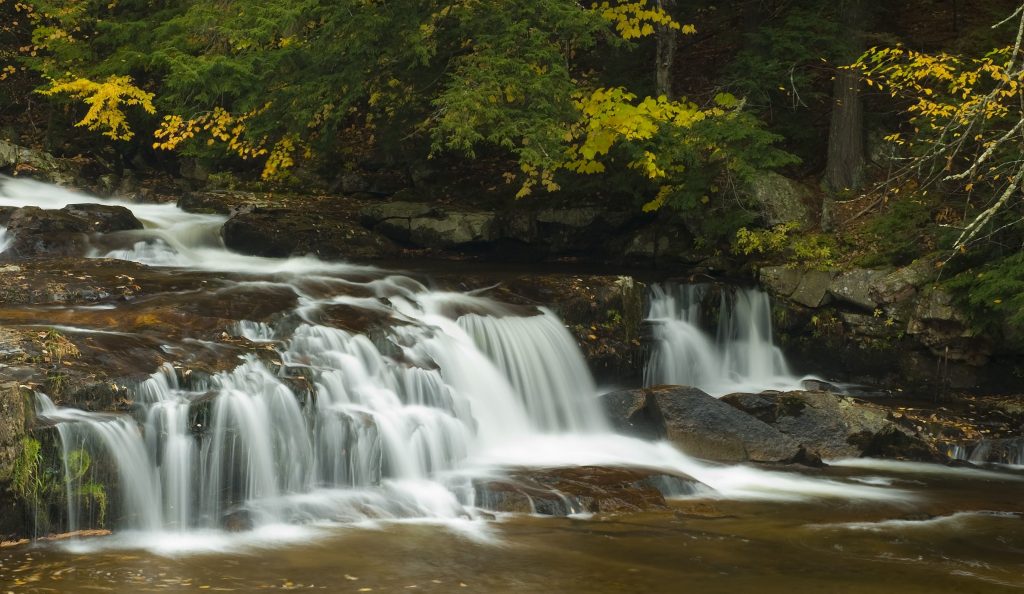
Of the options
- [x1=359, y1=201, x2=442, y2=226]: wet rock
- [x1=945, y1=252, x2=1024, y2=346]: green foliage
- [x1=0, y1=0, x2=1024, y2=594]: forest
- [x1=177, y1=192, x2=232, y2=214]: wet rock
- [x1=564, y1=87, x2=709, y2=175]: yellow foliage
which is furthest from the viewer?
[x1=177, y1=192, x2=232, y2=214]: wet rock

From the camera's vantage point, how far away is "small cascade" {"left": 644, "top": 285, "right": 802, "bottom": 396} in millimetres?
12609

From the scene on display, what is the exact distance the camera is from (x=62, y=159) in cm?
1811

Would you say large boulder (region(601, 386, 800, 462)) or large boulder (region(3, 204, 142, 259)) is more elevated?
large boulder (region(3, 204, 142, 259))

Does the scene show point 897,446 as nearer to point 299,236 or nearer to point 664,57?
point 664,57

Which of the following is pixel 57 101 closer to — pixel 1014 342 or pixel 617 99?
pixel 617 99

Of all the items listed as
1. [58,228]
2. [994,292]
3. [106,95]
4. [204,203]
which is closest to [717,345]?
[994,292]

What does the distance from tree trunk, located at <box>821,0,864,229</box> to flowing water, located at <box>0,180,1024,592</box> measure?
5.39 metres

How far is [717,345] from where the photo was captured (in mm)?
13273

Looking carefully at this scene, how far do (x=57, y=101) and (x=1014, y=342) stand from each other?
668 inches

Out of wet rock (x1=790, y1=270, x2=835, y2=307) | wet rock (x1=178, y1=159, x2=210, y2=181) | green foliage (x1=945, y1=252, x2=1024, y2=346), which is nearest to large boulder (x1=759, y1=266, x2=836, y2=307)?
wet rock (x1=790, y1=270, x2=835, y2=307)

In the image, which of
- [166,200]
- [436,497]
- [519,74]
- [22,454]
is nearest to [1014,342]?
[519,74]

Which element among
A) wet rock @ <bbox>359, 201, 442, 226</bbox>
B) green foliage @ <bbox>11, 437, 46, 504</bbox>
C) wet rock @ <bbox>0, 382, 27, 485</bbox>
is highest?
wet rock @ <bbox>359, 201, 442, 226</bbox>

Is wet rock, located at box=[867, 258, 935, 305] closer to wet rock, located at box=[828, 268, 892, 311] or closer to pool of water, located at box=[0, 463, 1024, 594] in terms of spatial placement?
wet rock, located at box=[828, 268, 892, 311]

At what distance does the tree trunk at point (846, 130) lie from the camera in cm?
1394
